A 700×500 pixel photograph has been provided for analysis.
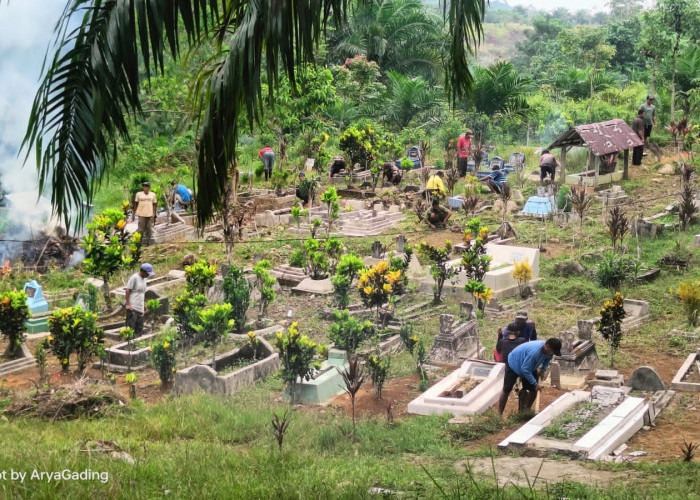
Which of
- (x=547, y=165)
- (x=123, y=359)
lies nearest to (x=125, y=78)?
(x=123, y=359)

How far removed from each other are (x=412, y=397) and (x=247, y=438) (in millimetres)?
2455

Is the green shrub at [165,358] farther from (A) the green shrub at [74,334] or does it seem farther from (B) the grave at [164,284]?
(B) the grave at [164,284]

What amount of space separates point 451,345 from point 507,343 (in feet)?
4.22

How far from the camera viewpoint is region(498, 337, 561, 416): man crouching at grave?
941cm

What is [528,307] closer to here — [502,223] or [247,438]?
[502,223]

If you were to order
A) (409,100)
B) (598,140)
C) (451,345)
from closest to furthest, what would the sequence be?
(451,345) < (598,140) < (409,100)

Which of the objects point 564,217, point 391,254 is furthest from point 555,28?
point 391,254

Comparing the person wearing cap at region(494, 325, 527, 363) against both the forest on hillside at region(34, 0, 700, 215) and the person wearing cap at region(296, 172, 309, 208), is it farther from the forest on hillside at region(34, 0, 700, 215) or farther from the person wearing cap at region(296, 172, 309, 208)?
the forest on hillside at region(34, 0, 700, 215)

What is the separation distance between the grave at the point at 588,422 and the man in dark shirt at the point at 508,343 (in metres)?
1.04

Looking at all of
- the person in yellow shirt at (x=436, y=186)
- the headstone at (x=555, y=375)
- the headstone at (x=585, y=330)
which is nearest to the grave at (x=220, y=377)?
the headstone at (x=555, y=375)

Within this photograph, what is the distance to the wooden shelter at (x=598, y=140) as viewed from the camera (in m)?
21.2

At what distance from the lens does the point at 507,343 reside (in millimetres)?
11055

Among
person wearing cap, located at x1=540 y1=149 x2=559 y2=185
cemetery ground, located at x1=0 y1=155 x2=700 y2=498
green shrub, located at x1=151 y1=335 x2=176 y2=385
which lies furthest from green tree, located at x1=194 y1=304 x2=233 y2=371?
person wearing cap, located at x1=540 y1=149 x2=559 y2=185

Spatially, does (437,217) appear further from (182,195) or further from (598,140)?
(182,195)
